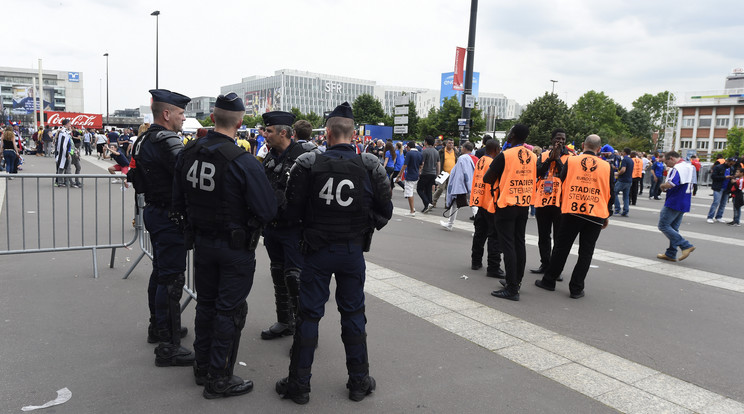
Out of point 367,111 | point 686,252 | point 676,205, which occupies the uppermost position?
point 367,111

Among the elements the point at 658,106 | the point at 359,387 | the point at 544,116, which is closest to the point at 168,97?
the point at 359,387

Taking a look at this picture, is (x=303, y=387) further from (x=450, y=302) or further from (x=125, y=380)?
(x=450, y=302)

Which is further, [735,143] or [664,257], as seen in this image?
[735,143]

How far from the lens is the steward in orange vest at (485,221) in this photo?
6949mm

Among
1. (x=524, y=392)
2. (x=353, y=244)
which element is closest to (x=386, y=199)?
(x=353, y=244)

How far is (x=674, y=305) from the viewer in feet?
19.7

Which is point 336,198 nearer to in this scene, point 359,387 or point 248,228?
point 248,228

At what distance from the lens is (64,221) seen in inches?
374

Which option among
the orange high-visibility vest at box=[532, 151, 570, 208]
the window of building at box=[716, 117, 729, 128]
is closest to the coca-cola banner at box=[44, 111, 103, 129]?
the orange high-visibility vest at box=[532, 151, 570, 208]

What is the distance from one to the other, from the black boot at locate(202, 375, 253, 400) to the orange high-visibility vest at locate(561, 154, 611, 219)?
4.39 metres

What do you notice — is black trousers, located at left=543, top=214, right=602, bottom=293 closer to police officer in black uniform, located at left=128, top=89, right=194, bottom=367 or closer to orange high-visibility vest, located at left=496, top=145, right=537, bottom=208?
orange high-visibility vest, located at left=496, top=145, right=537, bottom=208

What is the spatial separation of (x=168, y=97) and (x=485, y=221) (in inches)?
188

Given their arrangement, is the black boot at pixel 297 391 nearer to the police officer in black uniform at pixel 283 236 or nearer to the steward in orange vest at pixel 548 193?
the police officer in black uniform at pixel 283 236

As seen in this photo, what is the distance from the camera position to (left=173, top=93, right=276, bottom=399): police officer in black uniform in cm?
325
